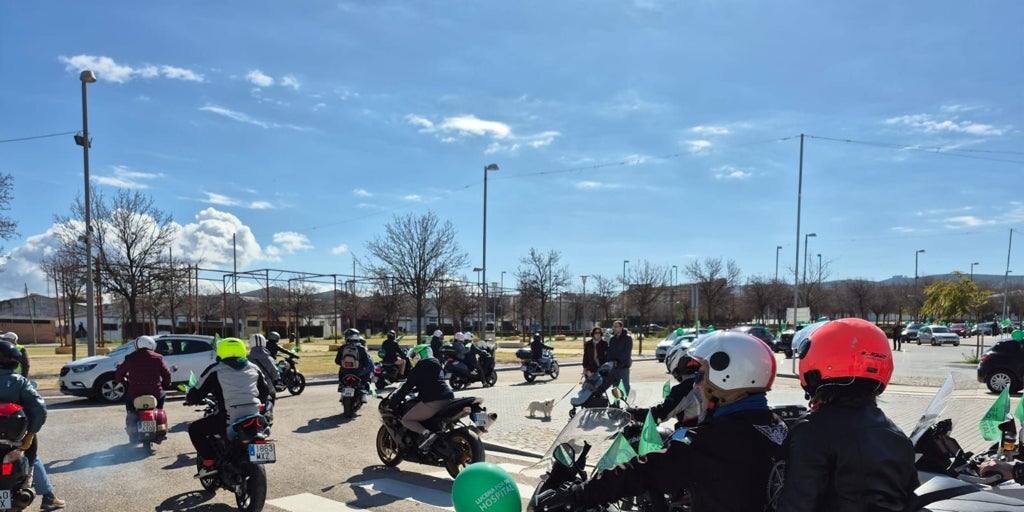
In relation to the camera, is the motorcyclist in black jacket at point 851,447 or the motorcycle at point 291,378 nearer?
the motorcyclist in black jacket at point 851,447

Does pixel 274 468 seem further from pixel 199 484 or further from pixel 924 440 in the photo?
pixel 924 440

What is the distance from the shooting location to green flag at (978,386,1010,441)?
17.0ft

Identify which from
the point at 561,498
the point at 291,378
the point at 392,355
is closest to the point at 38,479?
the point at 561,498

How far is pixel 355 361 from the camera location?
13.6 m

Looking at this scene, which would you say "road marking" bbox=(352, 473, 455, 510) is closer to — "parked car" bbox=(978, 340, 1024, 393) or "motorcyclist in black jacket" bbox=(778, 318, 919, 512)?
"motorcyclist in black jacket" bbox=(778, 318, 919, 512)

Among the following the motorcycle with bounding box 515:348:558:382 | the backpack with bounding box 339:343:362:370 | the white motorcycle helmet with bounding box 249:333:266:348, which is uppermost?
the white motorcycle helmet with bounding box 249:333:266:348

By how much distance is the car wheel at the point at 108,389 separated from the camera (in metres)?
14.9

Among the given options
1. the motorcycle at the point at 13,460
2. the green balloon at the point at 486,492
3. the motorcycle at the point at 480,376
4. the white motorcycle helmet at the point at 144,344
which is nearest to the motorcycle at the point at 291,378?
the motorcycle at the point at 480,376

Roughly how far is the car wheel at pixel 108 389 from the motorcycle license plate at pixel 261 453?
10773 millimetres

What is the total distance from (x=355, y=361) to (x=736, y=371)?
38.1 feet

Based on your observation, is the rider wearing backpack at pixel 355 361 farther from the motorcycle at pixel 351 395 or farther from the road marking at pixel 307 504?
the road marking at pixel 307 504

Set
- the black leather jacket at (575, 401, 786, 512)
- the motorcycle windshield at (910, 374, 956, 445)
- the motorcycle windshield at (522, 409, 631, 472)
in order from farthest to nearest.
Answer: the motorcycle windshield at (910, 374, 956, 445), the motorcycle windshield at (522, 409, 631, 472), the black leather jacket at (575, 401, 786, 512)

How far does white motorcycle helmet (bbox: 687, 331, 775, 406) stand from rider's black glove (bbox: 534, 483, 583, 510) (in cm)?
74

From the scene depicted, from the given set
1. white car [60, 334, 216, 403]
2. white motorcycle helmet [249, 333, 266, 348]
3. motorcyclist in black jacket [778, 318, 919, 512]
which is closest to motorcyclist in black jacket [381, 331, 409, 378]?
white car [60, 334, 216, 403]
